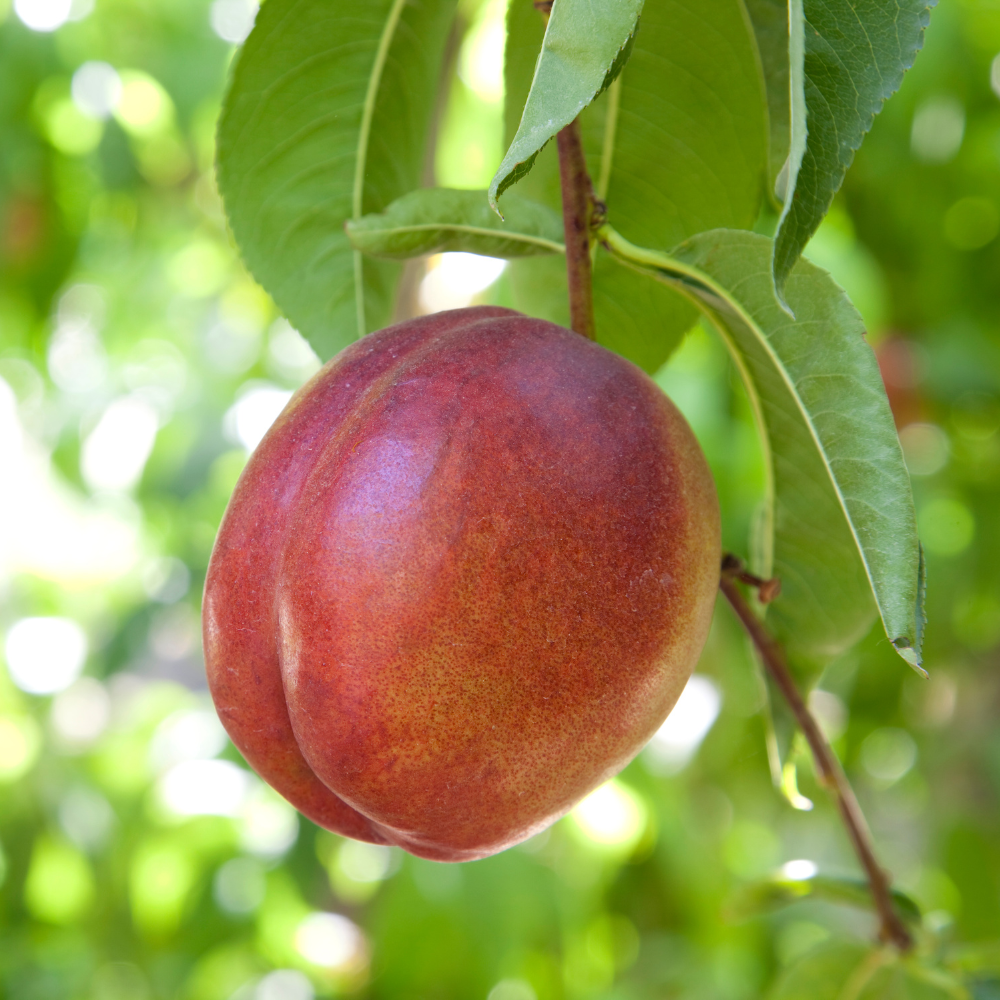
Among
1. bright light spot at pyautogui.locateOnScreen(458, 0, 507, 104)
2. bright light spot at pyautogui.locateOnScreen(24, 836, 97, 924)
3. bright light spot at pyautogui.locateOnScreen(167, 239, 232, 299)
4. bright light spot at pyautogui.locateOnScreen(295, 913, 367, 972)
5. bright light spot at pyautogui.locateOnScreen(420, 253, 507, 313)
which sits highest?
bright light spot at pyautogui.locateOnScreen(458, 0, 507, 104)

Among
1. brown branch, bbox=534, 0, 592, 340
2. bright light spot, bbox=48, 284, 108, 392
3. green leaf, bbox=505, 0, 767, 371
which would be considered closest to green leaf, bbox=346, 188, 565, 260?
brown branch, bbox=534, 0, 592, 340

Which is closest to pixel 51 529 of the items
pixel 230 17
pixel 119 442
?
pixel 119 442

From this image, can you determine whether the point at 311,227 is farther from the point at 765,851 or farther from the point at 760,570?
the point at 765,851

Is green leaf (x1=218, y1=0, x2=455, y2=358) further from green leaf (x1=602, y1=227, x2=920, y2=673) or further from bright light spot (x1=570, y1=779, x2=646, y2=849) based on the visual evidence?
bright light spot (x1=570, y1=779, x2=646, y2=849)

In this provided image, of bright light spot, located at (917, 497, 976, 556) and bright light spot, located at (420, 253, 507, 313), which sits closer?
bright light spot, located at (420, 253, 507, 313)

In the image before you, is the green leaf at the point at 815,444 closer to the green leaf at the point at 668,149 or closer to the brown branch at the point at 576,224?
the brown branch at the point at 576,224

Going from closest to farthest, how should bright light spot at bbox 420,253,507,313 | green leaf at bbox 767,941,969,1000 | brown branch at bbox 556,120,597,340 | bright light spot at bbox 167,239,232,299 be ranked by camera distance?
brown branch at bbox 556,120,597,340, green leaf at bbox 767,941,969,1000, bright light spot at bbox 420,253,507,313, bright light spot at bbox 167,239,232,299
